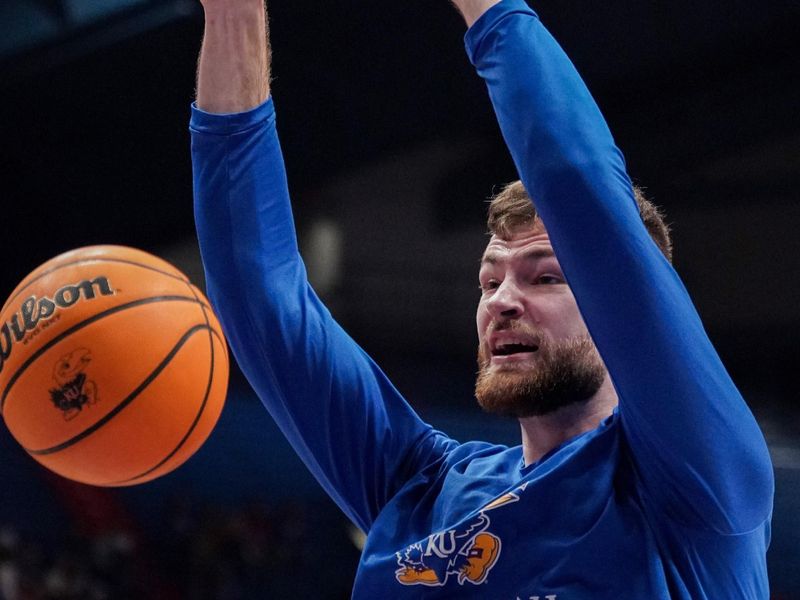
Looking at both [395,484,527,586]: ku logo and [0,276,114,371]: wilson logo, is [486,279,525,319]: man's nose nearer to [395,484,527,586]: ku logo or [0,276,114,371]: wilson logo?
[395,484,527,586]: ku logo

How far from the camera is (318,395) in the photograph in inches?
48.9

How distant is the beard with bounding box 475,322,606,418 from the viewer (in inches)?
46.0

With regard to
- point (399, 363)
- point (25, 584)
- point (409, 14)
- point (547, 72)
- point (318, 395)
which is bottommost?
point (25, 584)

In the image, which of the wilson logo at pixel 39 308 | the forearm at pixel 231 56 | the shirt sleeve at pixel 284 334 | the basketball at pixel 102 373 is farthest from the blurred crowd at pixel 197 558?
the forearm at pixel 231 56

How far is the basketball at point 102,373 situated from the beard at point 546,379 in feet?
Answer: 2.70

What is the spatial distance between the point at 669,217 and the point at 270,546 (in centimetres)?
291

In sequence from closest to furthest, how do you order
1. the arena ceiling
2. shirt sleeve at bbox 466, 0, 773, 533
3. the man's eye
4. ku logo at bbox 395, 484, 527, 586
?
shirt sleeve at bbox 466, 0, 773, 533 < ku logo at bbox 395, 484, 527, 586 < the man's eye < the arena ceiling

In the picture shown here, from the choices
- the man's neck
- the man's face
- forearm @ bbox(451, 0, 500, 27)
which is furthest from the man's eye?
forearm @ bbox(451, 0, 500, 27)

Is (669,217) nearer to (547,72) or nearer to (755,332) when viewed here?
(755,332)

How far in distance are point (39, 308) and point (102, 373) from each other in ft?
0.59

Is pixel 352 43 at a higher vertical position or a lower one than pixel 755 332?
higher

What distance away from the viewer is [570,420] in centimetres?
122

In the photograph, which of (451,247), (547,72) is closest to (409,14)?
(451,247)

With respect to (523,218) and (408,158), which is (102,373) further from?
(408,158)
